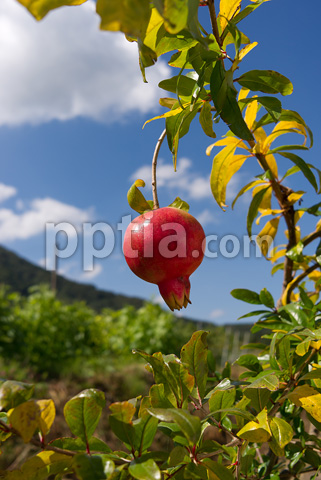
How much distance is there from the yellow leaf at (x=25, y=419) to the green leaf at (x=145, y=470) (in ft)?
0.34

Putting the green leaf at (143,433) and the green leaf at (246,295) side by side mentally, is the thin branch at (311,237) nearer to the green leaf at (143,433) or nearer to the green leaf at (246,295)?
the green leaf at (246,295)

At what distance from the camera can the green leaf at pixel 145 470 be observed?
42 centimetres

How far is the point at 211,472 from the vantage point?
0.52 m

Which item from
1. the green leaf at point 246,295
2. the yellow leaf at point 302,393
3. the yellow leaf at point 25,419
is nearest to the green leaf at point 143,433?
the yellow leaf at point 25,419

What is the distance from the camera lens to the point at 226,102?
611mm

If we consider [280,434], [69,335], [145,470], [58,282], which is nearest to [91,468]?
[145,470]

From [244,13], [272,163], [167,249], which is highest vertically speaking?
[244,13]

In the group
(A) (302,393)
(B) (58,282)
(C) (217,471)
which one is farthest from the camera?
(B) (58,282)

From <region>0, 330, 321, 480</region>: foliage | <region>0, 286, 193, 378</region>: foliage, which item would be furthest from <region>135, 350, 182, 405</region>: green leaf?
<region>0, 286, 193, 378</region>: foliage

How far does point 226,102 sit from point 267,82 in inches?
4.5

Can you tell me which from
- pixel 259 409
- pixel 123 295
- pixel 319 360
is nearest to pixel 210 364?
pixel 319 360

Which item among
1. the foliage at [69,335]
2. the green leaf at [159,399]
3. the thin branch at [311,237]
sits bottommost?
the foliage at [69,335]

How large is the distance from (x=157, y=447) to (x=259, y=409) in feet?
9.53

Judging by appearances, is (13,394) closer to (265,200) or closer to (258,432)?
(258,432)
